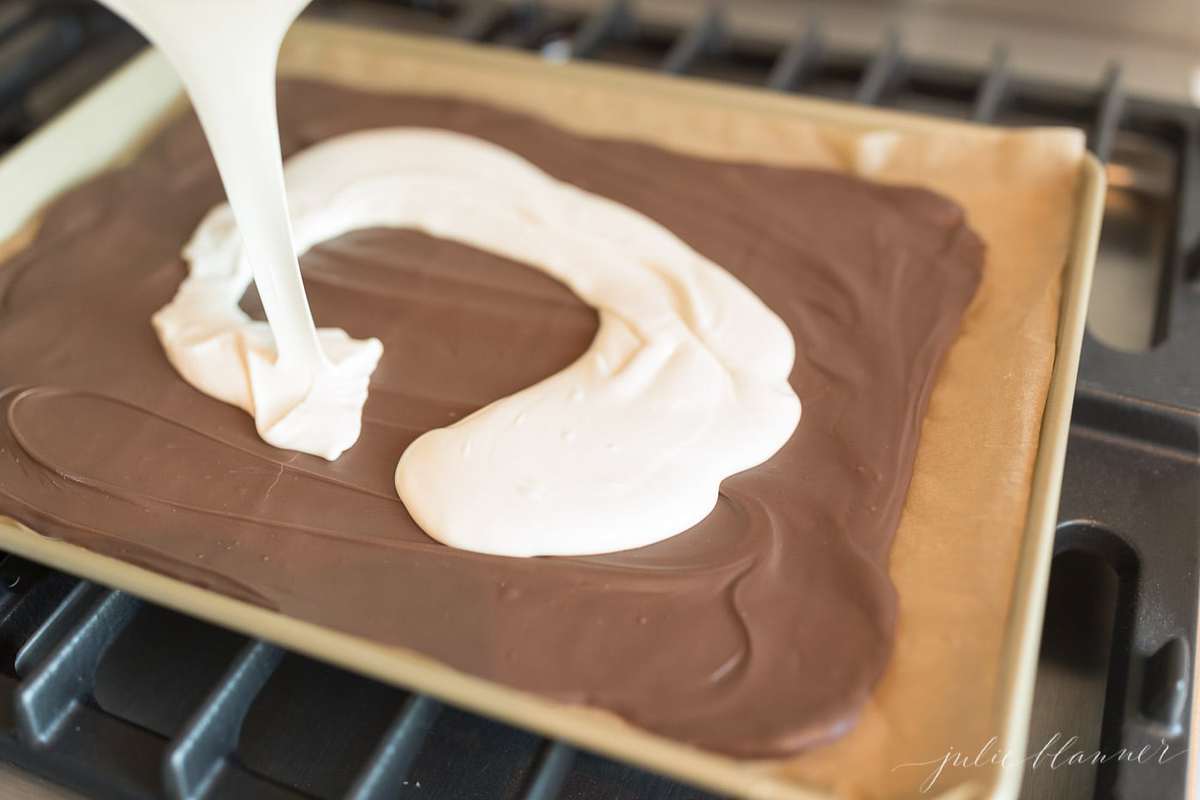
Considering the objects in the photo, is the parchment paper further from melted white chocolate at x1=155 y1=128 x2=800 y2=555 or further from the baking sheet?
melted white chocolate at x1=155 y1=128 x2=800 y2=555

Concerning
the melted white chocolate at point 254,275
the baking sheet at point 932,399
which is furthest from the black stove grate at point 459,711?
the melted white chocolate at point 254,275

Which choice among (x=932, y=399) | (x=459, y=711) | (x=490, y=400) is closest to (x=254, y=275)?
(x=490, y=400)

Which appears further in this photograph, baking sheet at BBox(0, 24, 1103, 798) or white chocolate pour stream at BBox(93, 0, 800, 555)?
white chocolate pour stream at BBox(93, 0, 800, 555)

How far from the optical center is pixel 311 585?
2.65 ft

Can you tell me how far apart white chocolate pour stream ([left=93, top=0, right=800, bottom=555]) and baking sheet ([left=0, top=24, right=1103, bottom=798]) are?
140 millimetres

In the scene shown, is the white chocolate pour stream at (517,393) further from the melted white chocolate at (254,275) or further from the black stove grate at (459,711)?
the black stove grate at (459,711)

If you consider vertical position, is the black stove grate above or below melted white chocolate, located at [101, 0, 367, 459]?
→ below

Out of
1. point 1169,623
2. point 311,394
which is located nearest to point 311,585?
point 311,394

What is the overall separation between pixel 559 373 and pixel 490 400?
0.22ft

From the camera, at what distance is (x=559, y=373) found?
97 cm

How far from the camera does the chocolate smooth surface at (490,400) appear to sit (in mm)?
759

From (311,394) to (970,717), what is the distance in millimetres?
580

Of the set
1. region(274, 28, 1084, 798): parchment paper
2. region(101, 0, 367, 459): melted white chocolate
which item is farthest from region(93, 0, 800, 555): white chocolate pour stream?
region(274, 28, 1084, 798): parchment paper

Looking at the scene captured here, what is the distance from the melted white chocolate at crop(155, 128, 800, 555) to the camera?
845 mm
